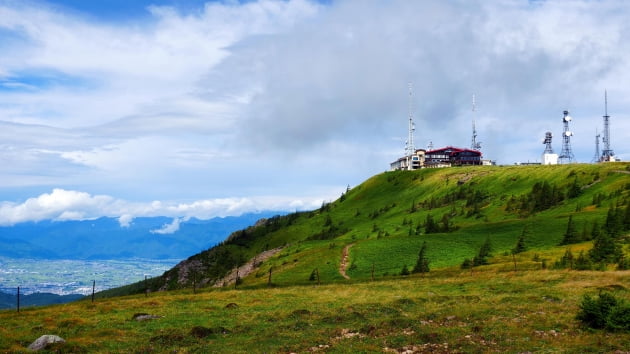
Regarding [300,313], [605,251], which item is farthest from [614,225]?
[300,313]

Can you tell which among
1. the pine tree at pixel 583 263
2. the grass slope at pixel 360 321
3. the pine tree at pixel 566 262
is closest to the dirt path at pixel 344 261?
the grass slope at pixel 360 321

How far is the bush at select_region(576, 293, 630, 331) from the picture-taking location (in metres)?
36.7

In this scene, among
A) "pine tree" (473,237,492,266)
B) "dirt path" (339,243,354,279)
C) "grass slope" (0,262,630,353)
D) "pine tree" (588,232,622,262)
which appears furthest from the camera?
"dirt path" (339,243,354,279)

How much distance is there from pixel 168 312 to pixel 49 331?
14.5 meters

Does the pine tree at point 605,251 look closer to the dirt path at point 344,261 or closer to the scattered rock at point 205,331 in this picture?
the dirt path at point 344,261

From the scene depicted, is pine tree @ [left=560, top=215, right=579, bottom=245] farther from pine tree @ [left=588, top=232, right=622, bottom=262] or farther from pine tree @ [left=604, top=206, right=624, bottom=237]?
pine tree @ [left=588, top=232, right=622, bottom=262]

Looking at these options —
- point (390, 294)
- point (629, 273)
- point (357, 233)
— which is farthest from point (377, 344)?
point (357, 233)

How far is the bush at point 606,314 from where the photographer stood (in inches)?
1444

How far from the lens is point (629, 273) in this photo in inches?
2633

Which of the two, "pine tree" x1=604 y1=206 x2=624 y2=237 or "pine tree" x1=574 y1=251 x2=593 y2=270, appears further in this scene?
"pine tree" x1=604 y1=206 x2=624 y2=237

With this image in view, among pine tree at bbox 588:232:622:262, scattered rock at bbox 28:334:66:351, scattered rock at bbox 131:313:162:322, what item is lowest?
scattered rock at bbox 131:313:162:322

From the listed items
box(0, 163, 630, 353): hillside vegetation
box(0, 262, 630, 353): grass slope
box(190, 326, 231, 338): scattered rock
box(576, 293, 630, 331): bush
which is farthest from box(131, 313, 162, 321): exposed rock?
box(576, 293, 630, 331): bush

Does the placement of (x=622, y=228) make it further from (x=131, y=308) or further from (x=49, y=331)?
(x=49, y=331)

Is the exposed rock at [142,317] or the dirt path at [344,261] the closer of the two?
the exposed rock at [142,317]
